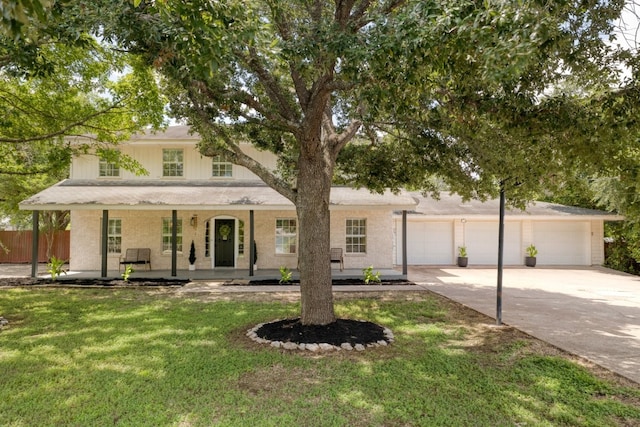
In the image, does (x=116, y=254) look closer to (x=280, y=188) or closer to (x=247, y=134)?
(x=247, y=134)

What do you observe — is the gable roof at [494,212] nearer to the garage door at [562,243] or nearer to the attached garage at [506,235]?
the attached garage at [506,235]

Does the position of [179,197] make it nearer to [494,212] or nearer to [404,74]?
[404,74]

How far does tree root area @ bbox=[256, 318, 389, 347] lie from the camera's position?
257 inches

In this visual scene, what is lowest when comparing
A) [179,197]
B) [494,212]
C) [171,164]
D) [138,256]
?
[138,256]

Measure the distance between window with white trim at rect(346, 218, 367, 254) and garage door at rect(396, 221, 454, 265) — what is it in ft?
11.5

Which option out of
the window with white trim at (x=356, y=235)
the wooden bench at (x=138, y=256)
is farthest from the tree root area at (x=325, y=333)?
the wooden bench at (x=138, y=256)

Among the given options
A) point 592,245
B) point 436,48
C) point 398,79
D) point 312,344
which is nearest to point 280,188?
point 312,344

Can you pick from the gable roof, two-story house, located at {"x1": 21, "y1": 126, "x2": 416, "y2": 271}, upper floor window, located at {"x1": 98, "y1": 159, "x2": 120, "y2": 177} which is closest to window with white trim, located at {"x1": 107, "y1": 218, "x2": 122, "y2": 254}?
two-story house, located at {"x1": 21, "y1": 126, "x2": 416, "y2": 271}

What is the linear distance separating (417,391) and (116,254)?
47.7 ft

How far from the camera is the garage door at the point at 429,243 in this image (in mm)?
19203

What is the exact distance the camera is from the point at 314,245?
6984mm

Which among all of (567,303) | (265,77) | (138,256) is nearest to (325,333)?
(265,77)

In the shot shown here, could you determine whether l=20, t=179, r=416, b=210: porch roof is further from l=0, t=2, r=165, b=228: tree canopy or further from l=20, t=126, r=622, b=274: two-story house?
l=0, t=2, r=165, b=228: tree canopy

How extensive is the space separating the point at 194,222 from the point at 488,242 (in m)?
14.1
